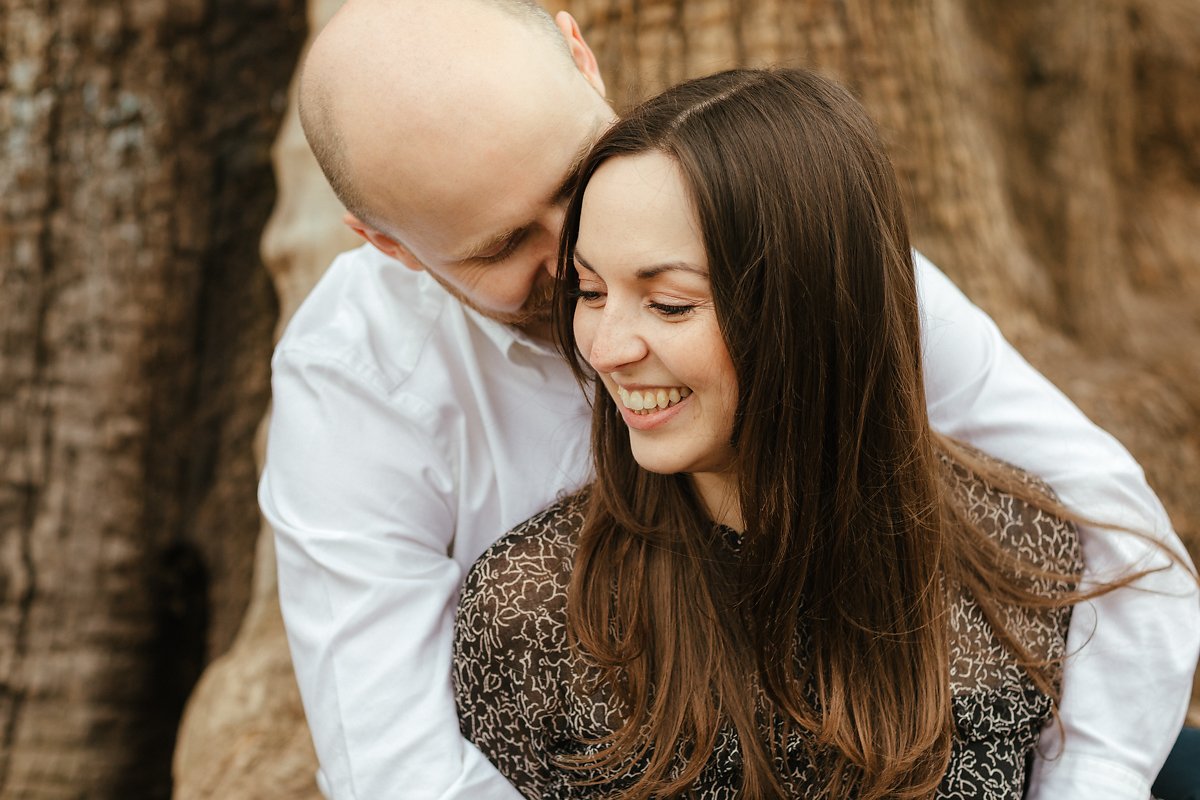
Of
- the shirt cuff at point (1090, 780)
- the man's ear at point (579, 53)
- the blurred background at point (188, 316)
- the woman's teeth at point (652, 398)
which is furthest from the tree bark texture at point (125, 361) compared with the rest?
the shirt cuff at point (1090, 780)

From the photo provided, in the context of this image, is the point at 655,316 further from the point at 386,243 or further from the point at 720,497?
the point at 386,243

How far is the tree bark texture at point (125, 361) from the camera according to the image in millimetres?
3096

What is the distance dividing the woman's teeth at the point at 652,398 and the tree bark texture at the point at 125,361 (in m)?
1.95

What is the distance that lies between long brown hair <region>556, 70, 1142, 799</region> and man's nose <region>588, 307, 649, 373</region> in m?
0.13

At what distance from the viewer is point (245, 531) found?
341cm

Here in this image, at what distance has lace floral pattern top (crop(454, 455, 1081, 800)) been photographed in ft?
6.22

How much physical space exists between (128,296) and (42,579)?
2.51ft

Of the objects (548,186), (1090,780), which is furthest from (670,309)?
(1090,780)

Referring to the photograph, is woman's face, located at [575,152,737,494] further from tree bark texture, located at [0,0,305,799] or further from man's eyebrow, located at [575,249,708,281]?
tree bark texture, located at [0,0,305,799]

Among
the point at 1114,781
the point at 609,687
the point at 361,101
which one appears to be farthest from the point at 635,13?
the point at 1114,781

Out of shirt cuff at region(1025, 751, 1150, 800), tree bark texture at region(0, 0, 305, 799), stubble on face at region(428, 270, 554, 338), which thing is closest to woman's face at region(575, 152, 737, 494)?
stubble on face at region(428, 270, 554, 338)

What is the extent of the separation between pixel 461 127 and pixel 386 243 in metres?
0.36

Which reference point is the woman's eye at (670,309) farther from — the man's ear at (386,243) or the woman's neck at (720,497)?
the man's ear at (386,243)

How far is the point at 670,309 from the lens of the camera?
1673 mm
